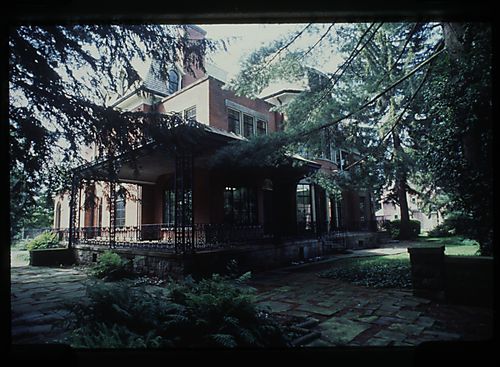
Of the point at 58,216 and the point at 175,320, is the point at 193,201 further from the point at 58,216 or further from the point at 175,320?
the point at 58,216

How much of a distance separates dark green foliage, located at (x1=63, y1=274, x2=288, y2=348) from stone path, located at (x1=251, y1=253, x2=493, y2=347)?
423 millimetres

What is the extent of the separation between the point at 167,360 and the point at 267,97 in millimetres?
9075

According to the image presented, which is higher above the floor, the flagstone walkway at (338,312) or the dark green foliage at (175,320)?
the dark green foliage at (175,320)

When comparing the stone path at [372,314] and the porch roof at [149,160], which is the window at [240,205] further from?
the stone path at [372,314]

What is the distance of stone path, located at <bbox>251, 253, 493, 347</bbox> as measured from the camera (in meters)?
2.78

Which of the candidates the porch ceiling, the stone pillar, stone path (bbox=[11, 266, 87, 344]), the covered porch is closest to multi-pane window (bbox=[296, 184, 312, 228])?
the covered porch

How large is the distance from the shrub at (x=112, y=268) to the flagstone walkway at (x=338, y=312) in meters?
0.47

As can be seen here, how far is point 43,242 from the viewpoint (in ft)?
28.3

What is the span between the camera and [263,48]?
5.37 metres

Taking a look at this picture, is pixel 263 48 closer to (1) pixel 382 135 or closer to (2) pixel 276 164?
(2) pixel 276 164

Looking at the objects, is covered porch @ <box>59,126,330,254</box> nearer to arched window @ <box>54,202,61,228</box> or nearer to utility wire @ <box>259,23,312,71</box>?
arched window @ <box>54,202,61,228</box>

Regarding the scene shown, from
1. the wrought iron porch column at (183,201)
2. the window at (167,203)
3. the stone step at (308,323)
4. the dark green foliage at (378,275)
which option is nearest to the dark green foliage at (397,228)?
the dark green foliage at (378,275)

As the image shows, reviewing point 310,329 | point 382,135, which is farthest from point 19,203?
point 382,135

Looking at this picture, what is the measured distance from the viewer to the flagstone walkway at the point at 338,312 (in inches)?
111
